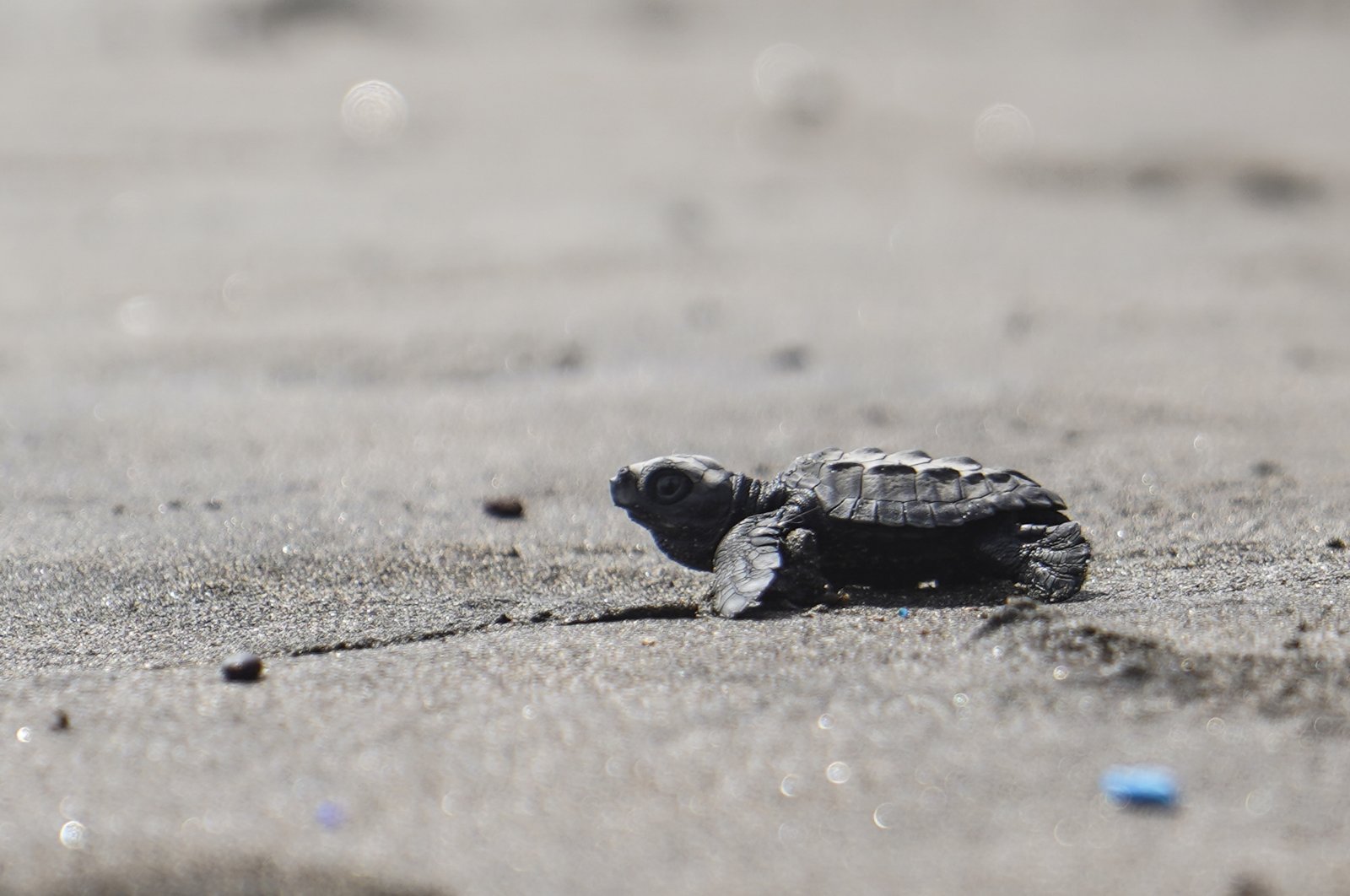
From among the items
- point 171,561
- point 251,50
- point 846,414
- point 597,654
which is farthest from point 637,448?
point 251,50

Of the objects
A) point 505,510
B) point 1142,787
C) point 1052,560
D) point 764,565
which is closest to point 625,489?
point 764,565

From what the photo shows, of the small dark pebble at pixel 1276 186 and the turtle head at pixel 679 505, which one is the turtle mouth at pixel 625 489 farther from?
the small dark pebble at pixel 1276 186

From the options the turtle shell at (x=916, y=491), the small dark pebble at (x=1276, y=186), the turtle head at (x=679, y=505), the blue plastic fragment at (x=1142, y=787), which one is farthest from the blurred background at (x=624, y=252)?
the blue plastic fragment at (x=1142, y=787)

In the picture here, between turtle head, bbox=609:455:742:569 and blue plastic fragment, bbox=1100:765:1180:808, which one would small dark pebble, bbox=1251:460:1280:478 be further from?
blue plastic fragment, bbox=1100:765:1180:808

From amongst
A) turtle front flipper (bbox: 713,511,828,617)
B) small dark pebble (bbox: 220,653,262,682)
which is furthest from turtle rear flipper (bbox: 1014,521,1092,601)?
small dark pebble (bbox: 220,653,262,682)

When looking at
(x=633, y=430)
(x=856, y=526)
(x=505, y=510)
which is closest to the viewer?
(x=856, y=526)

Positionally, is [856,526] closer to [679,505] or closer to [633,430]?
[679,505]

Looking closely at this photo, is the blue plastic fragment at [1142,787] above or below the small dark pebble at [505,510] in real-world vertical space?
above

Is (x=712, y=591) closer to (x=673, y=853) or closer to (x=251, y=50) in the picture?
(x=673, y=853)
